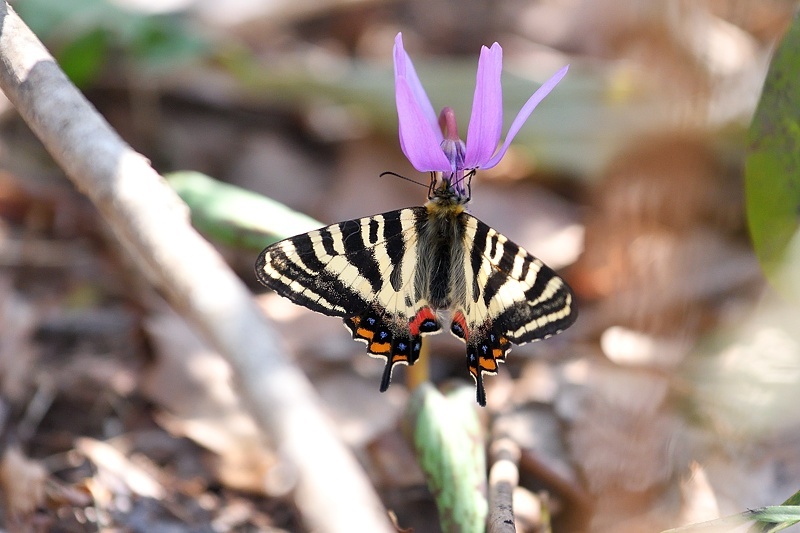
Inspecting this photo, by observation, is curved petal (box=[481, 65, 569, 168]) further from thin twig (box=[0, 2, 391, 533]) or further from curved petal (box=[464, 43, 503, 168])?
thin twig (box=[0, 2, 391, 533])

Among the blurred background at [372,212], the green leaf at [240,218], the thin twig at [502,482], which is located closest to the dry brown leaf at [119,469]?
the blurred background at [372,212]

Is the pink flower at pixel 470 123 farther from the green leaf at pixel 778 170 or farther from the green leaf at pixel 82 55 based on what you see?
the green leaf at pixel 82 55

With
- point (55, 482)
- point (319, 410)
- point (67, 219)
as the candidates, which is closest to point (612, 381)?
point (319, 410)

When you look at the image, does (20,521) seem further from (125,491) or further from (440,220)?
(440,220)

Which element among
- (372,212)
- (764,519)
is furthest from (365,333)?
(372,212)

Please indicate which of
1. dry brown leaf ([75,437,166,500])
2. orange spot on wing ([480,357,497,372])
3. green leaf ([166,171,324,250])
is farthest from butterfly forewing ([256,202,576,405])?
dry brown leaf ([75,437,166,500])
